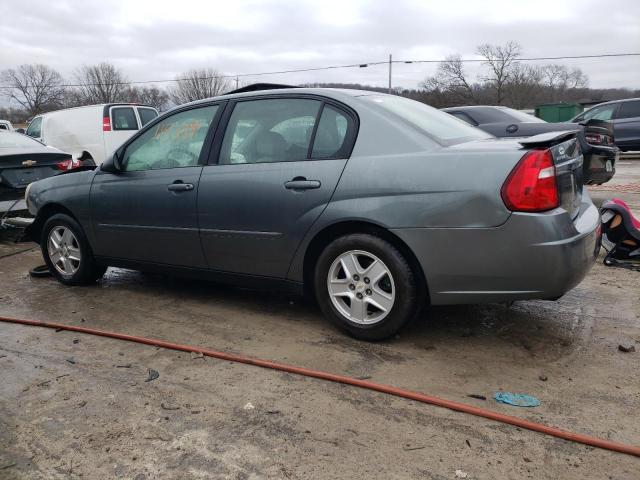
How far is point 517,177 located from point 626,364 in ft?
4.03

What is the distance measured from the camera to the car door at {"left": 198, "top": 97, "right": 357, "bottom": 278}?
3438 millimetres

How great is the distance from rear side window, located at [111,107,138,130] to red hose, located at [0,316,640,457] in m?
9.46

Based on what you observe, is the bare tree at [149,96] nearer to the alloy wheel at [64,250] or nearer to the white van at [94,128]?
the white van at [94,128]

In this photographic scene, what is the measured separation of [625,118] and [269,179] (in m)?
15.3

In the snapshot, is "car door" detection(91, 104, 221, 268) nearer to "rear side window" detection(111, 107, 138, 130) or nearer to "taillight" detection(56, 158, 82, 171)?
"taillight" detection(56, 158, 82, 171)

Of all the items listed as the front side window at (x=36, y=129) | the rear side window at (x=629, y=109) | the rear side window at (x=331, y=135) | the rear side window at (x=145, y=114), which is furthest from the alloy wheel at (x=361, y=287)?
the rear side window at (x=629, y=109)

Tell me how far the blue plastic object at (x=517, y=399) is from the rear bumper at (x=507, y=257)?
0.53 meters

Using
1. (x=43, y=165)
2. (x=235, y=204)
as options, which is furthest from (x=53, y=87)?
(x=235, y=204)

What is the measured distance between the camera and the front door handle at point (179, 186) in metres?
3.98

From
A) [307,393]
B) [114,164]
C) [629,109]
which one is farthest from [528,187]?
[629,109]

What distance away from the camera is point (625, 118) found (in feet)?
51.0

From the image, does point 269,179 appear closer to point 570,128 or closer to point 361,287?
point 361,287

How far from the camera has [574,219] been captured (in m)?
3.09

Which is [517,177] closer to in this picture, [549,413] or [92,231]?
[549,413]
